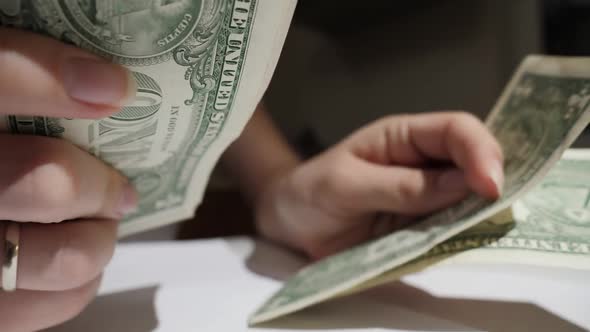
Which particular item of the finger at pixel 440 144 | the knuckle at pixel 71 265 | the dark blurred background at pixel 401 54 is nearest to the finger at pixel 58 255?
the knuckle at pixel 71 265

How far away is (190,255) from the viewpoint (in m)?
0.60

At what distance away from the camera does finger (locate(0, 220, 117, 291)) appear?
0.36 meters

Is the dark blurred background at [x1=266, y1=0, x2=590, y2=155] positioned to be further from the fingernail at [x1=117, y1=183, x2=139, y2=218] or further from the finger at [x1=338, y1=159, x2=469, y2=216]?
the fingernail at [x1=117, y1=183, x2=139, y2=218]

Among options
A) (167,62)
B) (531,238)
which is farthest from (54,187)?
(531,238)

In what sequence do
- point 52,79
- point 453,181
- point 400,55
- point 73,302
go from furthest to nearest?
point 400,55 → point 453,181 → point 73,302 → point 52,79

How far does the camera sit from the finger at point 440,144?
48 cm

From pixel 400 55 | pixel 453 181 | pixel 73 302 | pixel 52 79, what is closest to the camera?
pixel 52 79

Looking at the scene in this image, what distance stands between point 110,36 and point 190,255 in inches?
13.2

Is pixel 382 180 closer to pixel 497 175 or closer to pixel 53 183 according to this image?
pixel 497 175

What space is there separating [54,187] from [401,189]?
0.34 m

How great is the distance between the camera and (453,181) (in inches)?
20.5

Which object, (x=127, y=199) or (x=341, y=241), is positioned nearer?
(x=127, y=199)

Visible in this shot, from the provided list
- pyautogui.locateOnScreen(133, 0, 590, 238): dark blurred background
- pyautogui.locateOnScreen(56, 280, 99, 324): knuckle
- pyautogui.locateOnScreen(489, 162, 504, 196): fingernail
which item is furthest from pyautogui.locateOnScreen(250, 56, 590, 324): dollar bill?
pyautogui.locateOnScreen(133, 0, 590, 238): dark blurred background

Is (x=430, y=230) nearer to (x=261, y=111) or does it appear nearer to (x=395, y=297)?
(x=395, y=297)
